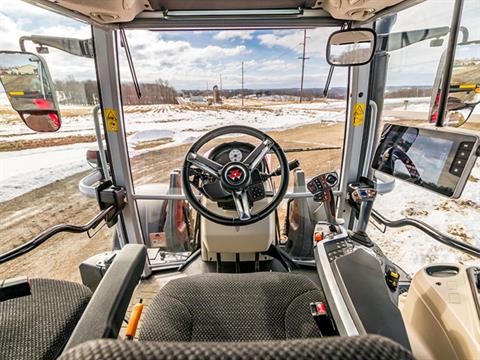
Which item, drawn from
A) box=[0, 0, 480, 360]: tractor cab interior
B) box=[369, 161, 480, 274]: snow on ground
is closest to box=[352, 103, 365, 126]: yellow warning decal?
box=[0, 0, 480, 360]: tractor cab interior

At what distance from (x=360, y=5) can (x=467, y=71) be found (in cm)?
67

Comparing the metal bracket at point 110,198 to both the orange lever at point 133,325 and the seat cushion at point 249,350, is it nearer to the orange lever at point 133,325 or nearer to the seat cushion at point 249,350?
the orange lever at point 133,325

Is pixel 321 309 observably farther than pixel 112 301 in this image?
Yes

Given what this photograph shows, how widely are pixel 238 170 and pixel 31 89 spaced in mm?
1162

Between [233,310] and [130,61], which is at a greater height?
[130,61]

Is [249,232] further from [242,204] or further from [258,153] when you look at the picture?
[258,153]

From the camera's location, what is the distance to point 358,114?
2.03 meters

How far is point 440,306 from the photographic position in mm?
1077

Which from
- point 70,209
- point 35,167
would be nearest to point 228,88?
point 35,167

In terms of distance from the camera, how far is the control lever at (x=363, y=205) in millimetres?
1548

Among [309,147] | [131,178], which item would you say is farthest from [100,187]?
[309,147]

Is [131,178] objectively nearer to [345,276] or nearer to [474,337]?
[345,276]

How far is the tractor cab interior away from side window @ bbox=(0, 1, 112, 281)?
0.34 ft

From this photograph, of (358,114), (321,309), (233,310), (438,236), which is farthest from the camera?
(358,114)
